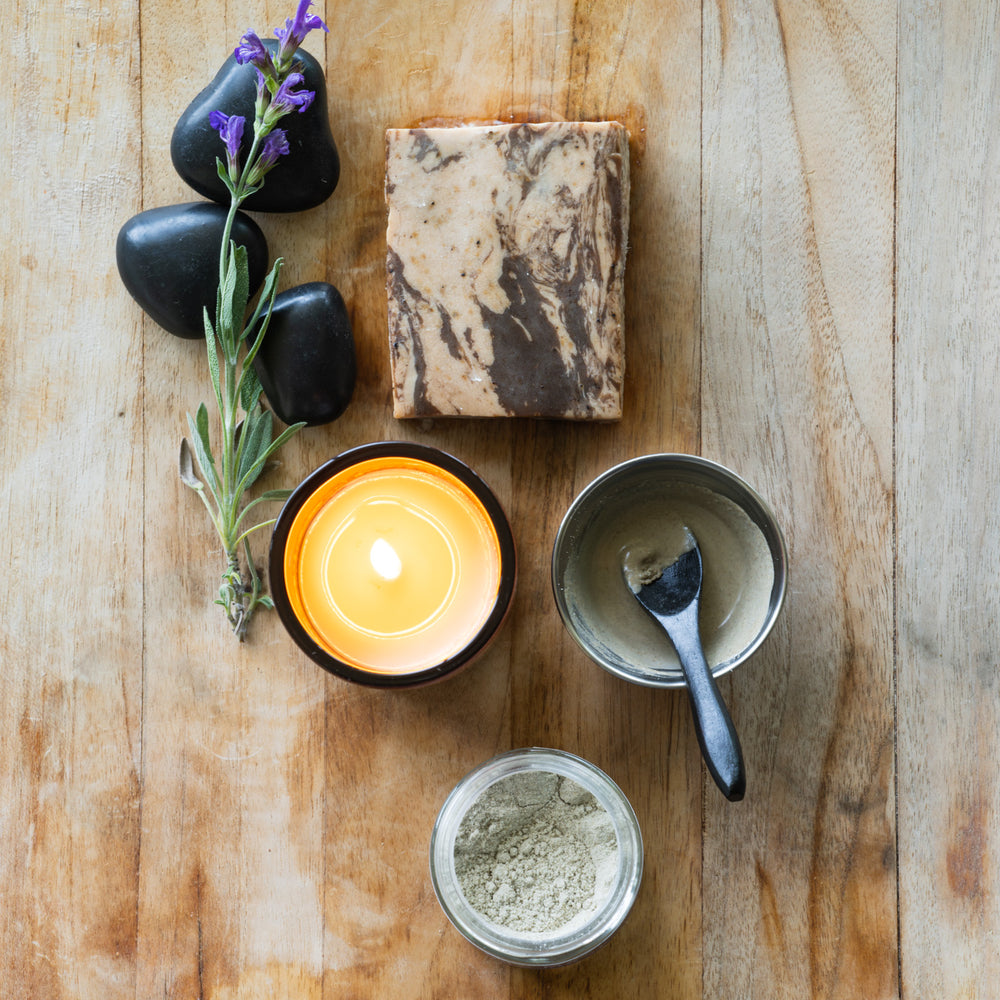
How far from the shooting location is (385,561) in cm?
65

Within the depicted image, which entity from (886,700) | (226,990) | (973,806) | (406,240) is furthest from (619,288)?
(226,990)

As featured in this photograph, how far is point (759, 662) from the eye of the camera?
746 mm

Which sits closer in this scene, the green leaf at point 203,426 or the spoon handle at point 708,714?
the spoon handle at point 708,714

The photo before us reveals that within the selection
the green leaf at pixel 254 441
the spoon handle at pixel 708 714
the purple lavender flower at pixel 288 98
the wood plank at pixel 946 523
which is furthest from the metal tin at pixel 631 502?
the purple lavender flower at pixel 288 98

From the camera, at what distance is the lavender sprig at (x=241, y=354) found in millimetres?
678

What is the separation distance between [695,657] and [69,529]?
54 cm

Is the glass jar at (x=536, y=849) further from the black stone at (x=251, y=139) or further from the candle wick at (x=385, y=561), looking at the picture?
the black stone at (x=251, y=139)

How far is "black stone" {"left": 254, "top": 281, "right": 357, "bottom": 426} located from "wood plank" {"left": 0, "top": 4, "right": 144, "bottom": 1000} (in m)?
0.13

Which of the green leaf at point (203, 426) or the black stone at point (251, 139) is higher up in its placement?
the black stone at point (251, 139)

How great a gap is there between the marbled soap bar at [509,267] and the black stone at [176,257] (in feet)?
0.48

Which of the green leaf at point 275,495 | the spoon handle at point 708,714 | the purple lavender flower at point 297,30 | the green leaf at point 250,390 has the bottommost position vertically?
A: the spoon handle at point 708,714

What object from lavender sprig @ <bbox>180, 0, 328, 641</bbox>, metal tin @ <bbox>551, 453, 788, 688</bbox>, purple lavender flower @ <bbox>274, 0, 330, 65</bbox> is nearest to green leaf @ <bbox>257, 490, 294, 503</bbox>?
lavender sprig @ <bbox>180, 0, 328, 641</bbox>

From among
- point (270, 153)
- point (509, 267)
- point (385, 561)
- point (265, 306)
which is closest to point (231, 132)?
point (270, 153)

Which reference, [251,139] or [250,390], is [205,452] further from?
[251,139]
